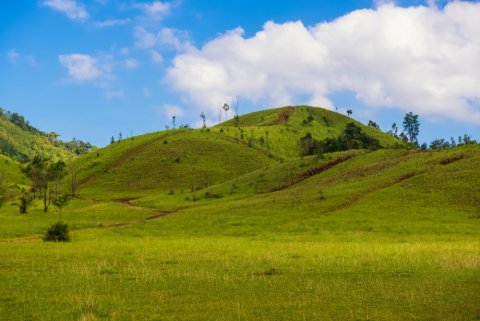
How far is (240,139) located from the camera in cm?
17250

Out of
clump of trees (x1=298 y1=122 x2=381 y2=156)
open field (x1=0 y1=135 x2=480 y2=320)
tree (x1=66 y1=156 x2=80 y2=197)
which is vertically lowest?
open field (x1=0 y1=135 x2=480 y2=320)

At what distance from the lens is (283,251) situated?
34.6m

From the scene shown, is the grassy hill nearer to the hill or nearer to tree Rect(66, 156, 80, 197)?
tree Rect(66, 156, 80, 197)

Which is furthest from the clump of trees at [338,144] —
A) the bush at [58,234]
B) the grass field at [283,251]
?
the bush at [58,234]

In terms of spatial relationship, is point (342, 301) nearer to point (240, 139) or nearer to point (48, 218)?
point (48, 218)

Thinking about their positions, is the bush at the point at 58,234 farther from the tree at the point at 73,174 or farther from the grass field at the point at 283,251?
the tree at the point at 73,174

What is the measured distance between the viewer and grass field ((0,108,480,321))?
1694 centimetres

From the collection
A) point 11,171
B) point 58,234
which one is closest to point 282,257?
point 58,234

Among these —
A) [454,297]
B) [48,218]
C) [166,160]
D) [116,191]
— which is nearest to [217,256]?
[454,297]

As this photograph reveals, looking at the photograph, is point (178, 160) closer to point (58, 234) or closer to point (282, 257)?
point (58, 234)

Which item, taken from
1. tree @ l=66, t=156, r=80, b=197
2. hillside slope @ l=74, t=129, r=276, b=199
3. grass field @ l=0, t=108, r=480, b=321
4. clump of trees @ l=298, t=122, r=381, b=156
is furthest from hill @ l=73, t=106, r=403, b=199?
grass field @ l=0, t=108, r=480, b=321

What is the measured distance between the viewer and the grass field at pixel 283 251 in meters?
16.9

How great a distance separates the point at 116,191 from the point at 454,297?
112354 millimetres

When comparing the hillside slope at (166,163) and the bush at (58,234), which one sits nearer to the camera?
the bush at (58,234)
